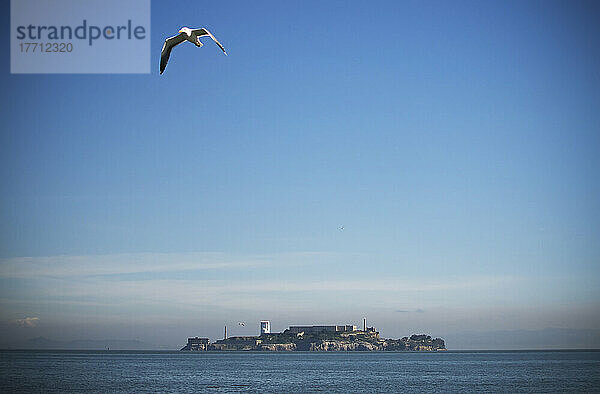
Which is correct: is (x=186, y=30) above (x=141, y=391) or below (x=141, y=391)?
above

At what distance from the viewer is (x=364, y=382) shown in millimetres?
79875

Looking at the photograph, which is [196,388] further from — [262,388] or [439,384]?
[439,384]

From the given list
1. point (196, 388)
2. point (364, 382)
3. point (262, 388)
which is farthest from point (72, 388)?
point (364, 382)

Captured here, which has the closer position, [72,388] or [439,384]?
[72,388]

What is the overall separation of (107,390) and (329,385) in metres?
21.7

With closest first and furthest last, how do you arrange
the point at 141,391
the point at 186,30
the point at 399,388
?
1. the point at 186,30
2. the point at 141,391
3. the point at 399,388

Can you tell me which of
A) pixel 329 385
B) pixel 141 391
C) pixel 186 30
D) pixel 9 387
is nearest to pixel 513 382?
pixel 329 385

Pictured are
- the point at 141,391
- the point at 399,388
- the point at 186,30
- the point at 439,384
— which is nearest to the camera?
the point at 186,30

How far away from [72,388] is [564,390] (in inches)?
1828

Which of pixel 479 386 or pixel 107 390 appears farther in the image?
pixel 479 386

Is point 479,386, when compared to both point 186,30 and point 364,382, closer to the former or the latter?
point 364,382

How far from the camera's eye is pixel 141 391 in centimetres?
6625

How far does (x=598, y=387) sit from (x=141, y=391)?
43920mm

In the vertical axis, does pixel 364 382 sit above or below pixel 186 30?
below
